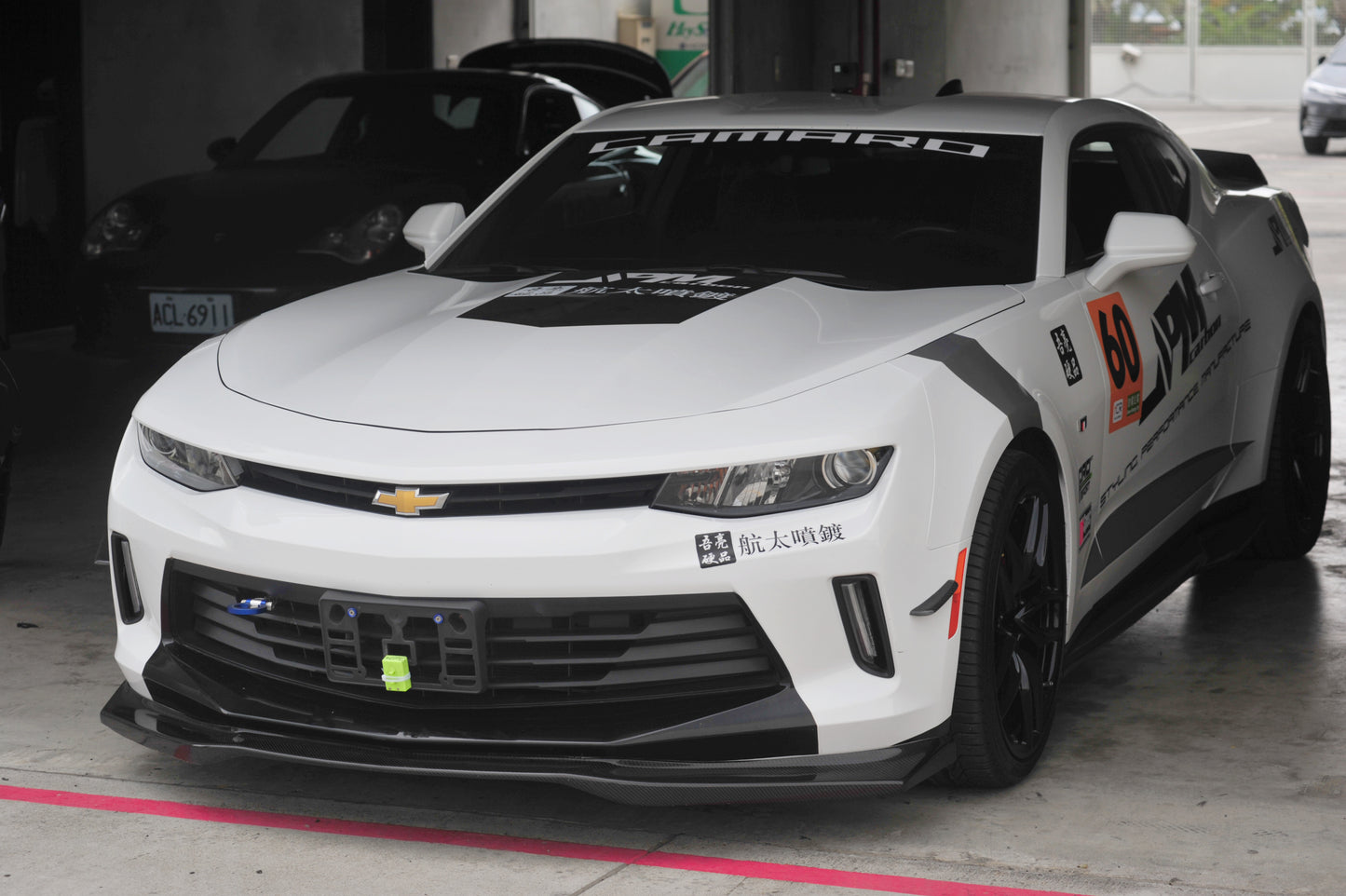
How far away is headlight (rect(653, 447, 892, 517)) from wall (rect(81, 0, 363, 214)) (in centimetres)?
823

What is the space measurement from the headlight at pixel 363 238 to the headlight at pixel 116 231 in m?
0.80

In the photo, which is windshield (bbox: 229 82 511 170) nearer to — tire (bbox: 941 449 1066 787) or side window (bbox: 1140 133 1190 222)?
side window (bbox: 1140 133 1190 222)

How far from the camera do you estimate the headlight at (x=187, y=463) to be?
319 centimetres

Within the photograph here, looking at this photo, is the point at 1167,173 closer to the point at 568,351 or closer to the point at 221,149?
the point at 568,351

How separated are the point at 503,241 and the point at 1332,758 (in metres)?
2.21

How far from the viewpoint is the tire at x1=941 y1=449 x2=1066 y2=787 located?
3135mm

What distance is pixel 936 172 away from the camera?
414 cm

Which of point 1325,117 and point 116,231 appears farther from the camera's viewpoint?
point 1325,117

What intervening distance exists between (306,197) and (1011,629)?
492cm

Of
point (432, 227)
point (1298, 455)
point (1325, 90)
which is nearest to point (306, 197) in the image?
point (432, 227)

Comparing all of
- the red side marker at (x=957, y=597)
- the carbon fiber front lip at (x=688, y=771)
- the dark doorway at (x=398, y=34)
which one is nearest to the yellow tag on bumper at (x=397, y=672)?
the carbon fiber front lip at (x=688, y=771)

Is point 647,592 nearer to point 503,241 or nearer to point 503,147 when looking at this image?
point 503,241

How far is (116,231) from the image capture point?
7.56m

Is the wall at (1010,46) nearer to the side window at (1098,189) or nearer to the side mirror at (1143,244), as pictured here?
the side window at (1098,189)
